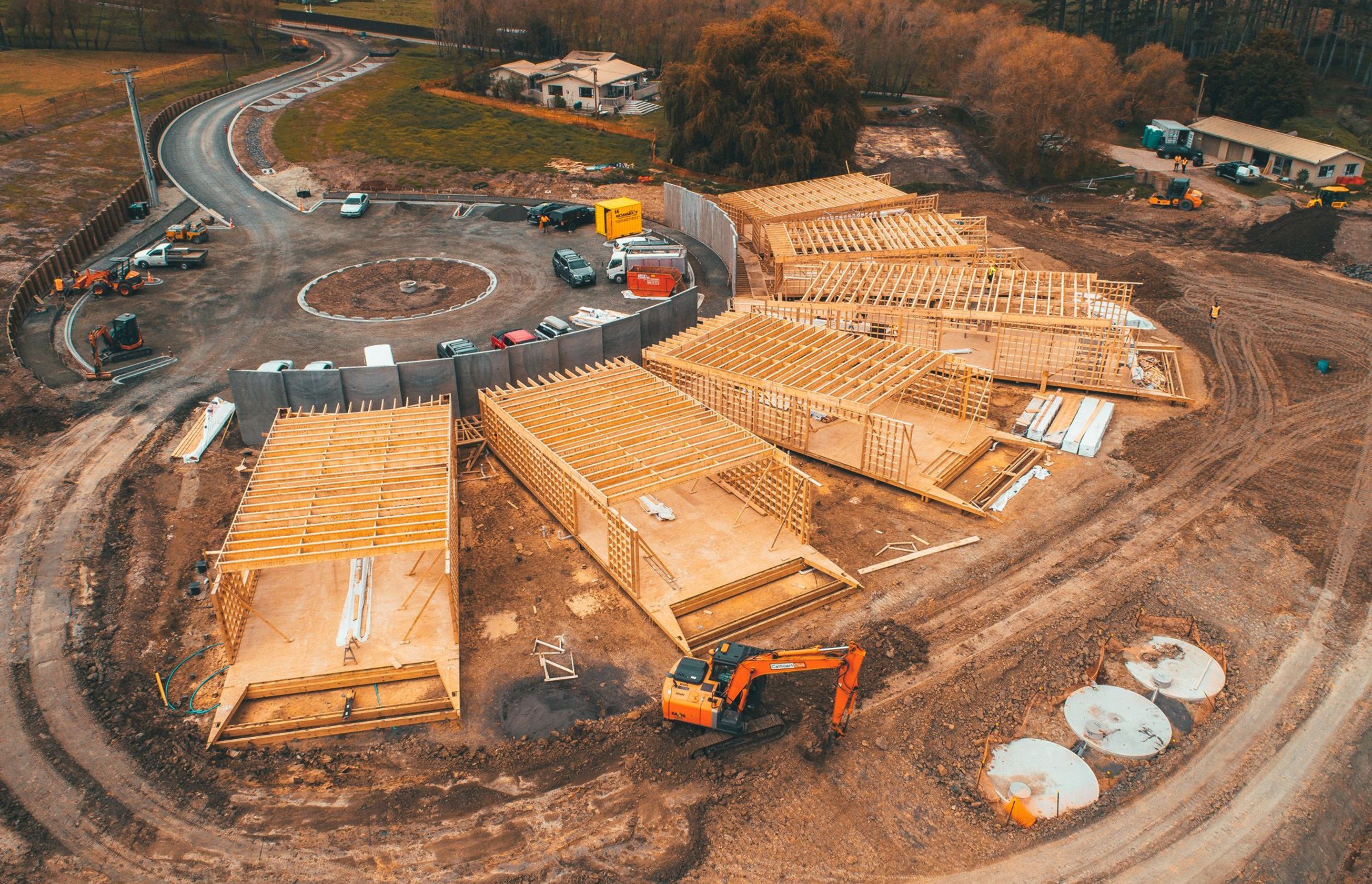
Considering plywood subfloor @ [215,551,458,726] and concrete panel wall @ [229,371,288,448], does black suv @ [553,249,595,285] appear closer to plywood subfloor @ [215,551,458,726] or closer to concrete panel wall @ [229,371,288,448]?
concrete panel wall @ [229,371,288,448]

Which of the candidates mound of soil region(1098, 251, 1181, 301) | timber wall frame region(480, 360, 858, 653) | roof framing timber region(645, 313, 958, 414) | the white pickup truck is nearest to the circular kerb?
the white pickup truck

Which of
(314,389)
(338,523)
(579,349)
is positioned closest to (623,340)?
(579,349)

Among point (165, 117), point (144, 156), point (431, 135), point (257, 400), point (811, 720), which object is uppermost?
point (165, 117)

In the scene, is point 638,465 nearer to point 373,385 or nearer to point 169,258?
point 373,385

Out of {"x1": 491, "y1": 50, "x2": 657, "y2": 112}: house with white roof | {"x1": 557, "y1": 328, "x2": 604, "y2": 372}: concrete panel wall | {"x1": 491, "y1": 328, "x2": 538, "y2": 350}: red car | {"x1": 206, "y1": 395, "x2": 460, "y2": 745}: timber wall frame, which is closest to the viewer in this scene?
{"x1": 206, "y1": 395, "x2": 460, "y2": 745}: timber wall frame

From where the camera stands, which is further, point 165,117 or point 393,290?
point 165,117

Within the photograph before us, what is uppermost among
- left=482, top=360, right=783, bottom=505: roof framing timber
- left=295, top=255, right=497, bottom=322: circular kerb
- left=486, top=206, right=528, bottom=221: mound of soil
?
left=486, top=206, right=528, bottom=221: mound of soil
